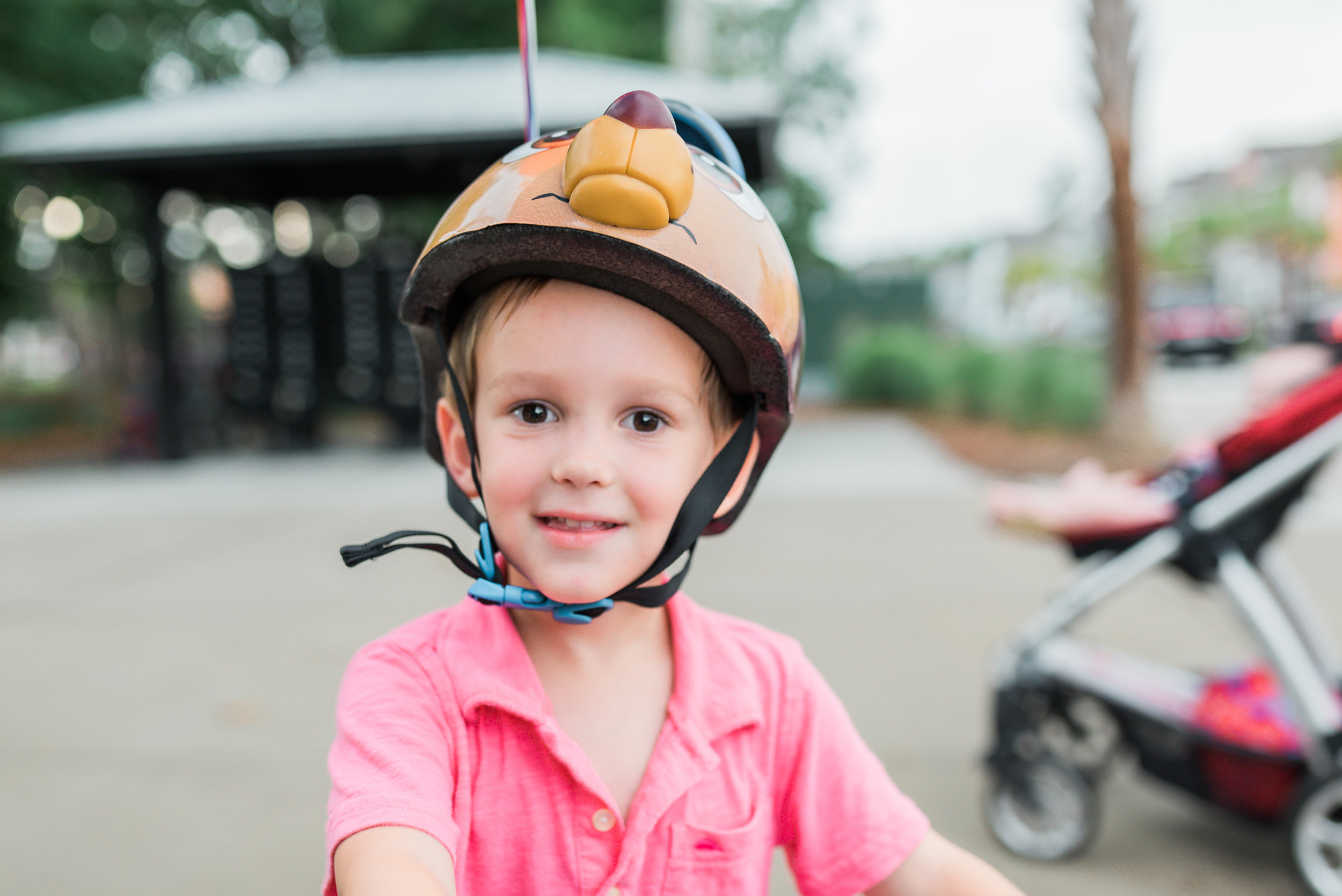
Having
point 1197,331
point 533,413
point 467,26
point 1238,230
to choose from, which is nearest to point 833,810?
point 533,413

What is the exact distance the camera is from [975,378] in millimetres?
13961

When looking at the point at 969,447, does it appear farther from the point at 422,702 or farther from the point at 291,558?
the point at 422,702

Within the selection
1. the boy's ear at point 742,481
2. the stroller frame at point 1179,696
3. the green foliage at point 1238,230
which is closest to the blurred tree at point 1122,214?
the stroller frame at point 1179,696

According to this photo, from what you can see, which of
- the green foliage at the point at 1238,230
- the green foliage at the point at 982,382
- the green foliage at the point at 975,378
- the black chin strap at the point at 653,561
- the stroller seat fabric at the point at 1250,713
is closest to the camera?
the black chin strap at the point at 653,561

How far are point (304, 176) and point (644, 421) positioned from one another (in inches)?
514

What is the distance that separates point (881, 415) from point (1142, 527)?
1298 centimetres

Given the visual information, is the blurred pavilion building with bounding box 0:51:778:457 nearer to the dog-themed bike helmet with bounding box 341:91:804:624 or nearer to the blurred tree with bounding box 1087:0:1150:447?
the blurred tree with bounding box 1087:0:1150:447

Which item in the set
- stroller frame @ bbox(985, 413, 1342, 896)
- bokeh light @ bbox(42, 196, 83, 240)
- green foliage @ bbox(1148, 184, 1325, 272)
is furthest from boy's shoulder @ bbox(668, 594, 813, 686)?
green foliage @ bbox(1148, 184, 1325, 272)

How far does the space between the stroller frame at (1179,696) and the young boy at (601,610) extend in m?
1.71

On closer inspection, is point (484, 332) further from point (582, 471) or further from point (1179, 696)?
point (1179, 696)

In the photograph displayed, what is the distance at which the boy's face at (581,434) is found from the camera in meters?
1.17

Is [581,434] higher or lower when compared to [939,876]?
higher

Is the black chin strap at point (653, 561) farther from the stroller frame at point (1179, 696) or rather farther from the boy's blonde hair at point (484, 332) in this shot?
the stroller frame at point (1179, 696)

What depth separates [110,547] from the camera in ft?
22.9
